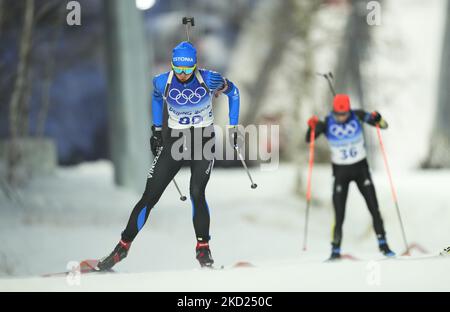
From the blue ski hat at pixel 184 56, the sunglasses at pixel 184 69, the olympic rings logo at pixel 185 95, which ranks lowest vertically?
the olympic rings logo at pixel 185 95

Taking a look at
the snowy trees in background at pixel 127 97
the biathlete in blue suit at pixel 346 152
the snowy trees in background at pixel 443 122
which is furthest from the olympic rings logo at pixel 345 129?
the snowy trees in background at pixel 443 122

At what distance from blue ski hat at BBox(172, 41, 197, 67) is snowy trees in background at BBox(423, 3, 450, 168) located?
9985 mm

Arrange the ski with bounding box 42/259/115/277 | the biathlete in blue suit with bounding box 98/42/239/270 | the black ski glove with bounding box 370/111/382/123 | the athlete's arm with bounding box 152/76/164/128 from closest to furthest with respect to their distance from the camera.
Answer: the biathlete in blue suit with bounding box 98/42/239/270
the athlete's arm with bounding box 152/76/164/128
the ski with bounding box 42/259/115/277
the black ski glove with bounding box 370/111/382/123

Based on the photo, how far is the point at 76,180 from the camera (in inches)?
436

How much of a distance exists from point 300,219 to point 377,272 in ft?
20.0

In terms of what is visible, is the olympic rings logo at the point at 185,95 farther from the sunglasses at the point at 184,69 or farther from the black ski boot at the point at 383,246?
the black ski boot at the point at 383,246

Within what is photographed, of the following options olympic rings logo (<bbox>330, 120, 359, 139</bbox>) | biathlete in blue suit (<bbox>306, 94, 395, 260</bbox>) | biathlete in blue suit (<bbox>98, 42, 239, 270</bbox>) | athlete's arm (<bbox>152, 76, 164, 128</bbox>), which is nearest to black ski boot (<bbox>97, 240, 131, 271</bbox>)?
biathlete in blue suit (<bbox>98, 42, 239, 270</bbox>)

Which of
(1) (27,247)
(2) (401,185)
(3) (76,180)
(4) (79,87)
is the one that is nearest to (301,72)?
(2) (401,185)

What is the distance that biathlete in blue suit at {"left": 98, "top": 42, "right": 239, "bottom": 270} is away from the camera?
4434 millimetres

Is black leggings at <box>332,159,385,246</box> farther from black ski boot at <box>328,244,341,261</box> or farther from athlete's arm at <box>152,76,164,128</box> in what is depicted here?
athlete's arm at <box>152,76,164,128</box>

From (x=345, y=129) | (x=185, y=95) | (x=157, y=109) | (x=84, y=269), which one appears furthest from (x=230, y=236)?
(x=185, y=95)

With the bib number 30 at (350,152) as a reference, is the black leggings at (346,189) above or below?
below

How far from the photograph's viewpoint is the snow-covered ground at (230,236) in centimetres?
446
